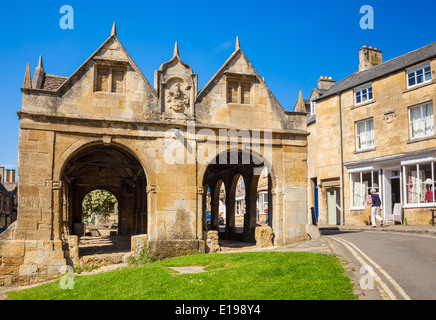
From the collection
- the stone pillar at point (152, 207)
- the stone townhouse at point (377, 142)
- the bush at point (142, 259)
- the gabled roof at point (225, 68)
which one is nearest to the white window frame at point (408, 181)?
the stone townhouse at point (377, 142)

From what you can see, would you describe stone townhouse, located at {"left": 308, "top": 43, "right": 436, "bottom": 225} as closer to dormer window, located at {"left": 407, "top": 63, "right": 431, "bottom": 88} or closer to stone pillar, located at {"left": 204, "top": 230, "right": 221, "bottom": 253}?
dormer window, located at {"left": 407, "top": 63, "right": 431, "bottom": 88}

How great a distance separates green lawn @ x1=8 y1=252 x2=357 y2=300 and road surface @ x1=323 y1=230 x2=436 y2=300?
496 millimetres

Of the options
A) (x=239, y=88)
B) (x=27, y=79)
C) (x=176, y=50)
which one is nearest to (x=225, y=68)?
(x=239, y=88)

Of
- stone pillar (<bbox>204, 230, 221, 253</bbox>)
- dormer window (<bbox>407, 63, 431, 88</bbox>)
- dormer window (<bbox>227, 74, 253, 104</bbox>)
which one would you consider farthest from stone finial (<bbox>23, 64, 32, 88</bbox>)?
dormer window (<bbox>407, 63, 431, 88</bbox>)

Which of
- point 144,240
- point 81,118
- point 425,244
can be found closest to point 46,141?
point 81,118

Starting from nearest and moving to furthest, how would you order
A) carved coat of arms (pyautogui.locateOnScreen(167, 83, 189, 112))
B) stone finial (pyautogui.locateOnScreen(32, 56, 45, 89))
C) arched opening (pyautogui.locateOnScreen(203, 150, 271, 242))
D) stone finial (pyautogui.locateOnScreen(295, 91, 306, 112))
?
carved coat of arms (pyautogui.locateOnScreen(167, 83, 189, 112)) → stone finial (pyautogui.locateOnScreen(295, 91, 306, 112)) → stone finial (pyautogui.locateOnScreen(32, 56, 45, 89)) → arched opening (pyautogui.locateOnScreen(203, 150, 271, 242))

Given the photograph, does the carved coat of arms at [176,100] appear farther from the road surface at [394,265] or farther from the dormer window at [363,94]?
the dormer window at [363,94]

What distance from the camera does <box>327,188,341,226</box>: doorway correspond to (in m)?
29.0

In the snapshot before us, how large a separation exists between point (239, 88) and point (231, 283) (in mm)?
9631

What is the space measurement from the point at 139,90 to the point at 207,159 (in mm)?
3542

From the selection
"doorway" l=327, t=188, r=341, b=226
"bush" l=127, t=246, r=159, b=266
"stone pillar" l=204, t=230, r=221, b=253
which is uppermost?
"doorway" l=327, t=188, r=341, b=226

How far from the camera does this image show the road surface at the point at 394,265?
7535 mm

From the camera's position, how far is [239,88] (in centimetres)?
1697
